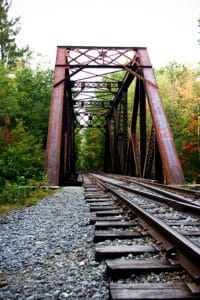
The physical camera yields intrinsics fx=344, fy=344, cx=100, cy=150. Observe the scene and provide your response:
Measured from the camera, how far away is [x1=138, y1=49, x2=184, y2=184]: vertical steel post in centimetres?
875

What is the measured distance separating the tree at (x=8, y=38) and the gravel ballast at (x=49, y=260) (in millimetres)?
29188

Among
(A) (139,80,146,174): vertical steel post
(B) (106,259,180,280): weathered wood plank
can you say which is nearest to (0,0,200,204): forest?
(A) (139,80,146,174): vertical steel post

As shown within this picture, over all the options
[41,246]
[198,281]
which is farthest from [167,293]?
[41,246]

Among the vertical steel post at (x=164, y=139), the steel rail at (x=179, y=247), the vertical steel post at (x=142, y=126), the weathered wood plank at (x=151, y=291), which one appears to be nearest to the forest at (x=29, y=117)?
the vertical steel post at (x=164, y=139)

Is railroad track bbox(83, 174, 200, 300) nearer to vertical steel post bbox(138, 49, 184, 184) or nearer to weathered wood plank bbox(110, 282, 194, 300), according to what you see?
weathered wood plank bbox(110, 282, 194, 300)

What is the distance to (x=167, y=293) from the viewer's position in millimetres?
1694

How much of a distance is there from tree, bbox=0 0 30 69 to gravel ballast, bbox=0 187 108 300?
29188mm

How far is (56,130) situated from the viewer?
400 inches

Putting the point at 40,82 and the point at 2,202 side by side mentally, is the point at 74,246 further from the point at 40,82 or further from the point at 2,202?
the point at 40,82

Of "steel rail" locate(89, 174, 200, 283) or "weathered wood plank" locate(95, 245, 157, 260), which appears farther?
"weathered wood plank" locate(95, 245, 157, 260)

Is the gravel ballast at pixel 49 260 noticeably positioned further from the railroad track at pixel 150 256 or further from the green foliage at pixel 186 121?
the green foliage at pixel 186 121

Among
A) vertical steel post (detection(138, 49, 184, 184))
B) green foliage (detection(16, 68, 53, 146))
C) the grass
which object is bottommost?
the grass

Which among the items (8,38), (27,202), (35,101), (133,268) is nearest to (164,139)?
(27,202)

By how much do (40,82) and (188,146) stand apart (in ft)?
36.6
